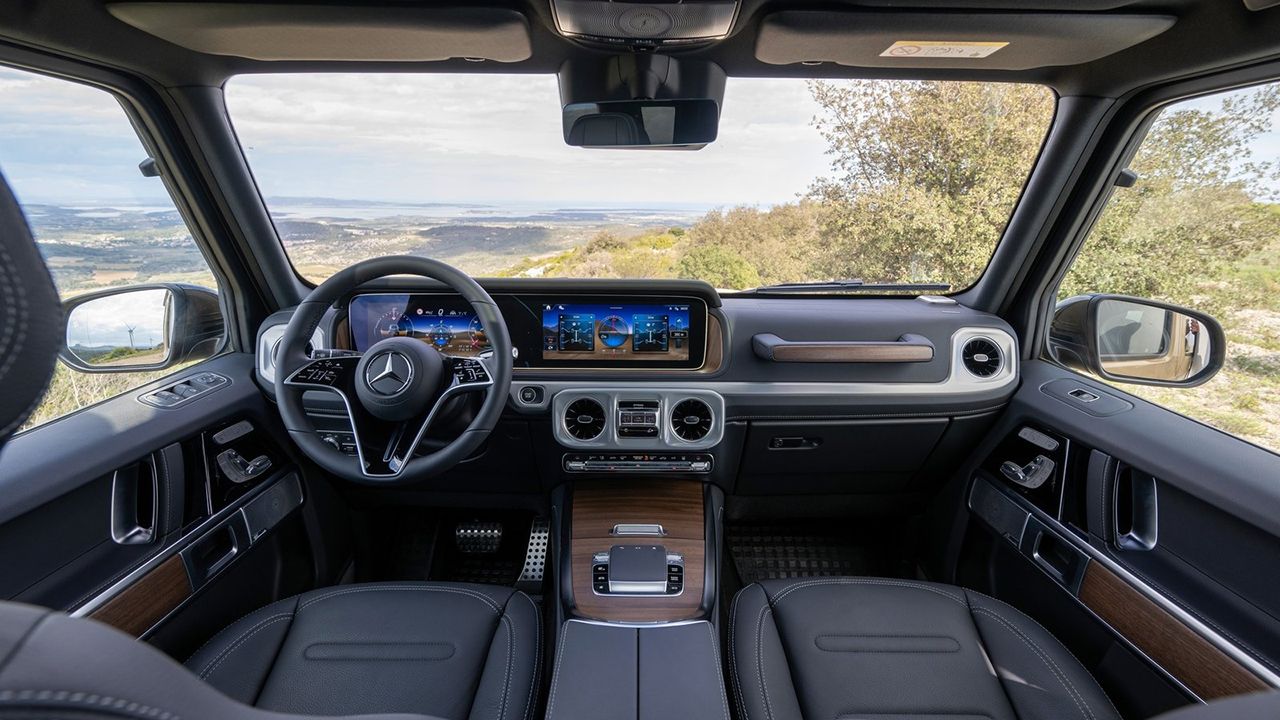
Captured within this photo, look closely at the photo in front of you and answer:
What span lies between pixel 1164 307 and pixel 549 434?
2201mm

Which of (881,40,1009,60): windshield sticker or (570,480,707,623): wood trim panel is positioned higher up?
(881,40,1009,60): windshield sticker

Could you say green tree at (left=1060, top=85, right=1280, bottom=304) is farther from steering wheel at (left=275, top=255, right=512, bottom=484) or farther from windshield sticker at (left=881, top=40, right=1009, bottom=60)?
steering wheel at (left=275, top=255, right=512, bottom=484)

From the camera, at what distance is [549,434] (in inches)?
94.5

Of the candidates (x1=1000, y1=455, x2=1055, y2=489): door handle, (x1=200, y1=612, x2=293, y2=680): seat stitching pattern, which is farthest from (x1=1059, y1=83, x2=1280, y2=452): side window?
(x1=200, y1=612, x2=293, y2=680): seat stitching pattern

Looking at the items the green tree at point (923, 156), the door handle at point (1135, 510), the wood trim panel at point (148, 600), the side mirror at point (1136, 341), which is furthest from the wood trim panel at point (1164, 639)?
the wood trim panel at point (148, 600)

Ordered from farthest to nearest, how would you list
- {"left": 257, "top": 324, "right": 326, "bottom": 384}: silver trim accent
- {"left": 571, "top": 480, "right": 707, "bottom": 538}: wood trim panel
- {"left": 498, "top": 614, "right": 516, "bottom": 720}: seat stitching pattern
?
{"left": 571, "top": 480, "right": 707, "bottom": 538}: wood trim panel → {"left": 257, "top": 324, "right": 326, "bottom": 384}: silver trim accent → {"left": 498, "top": 614, "right": 516, "bottom": 720}: seat stitching pattern

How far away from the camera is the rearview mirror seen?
6.93 feet

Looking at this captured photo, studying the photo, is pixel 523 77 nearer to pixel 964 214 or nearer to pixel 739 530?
pixel 964 214

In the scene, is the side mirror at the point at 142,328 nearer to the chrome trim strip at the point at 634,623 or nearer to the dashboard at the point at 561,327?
the dashboard at the point at 561,327


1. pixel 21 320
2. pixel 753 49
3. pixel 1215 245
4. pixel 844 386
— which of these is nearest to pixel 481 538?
pixel 844 386

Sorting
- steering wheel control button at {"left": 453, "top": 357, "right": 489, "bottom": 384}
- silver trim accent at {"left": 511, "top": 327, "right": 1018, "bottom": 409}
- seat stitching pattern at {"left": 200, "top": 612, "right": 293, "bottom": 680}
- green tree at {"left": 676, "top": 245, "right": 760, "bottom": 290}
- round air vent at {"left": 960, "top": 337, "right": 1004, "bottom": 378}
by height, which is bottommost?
seat stitching pattern at {"left": 200, "top": 612, "right": 293, "bottom": 680}

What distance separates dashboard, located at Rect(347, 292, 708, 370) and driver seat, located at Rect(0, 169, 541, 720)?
87 centimetres

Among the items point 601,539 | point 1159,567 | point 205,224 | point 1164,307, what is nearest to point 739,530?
point 601,539

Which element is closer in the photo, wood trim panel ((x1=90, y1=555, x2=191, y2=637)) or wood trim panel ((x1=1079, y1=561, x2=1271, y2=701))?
wood trim panel ((x1=1079, y1=561, x2=1271, y2=701))
